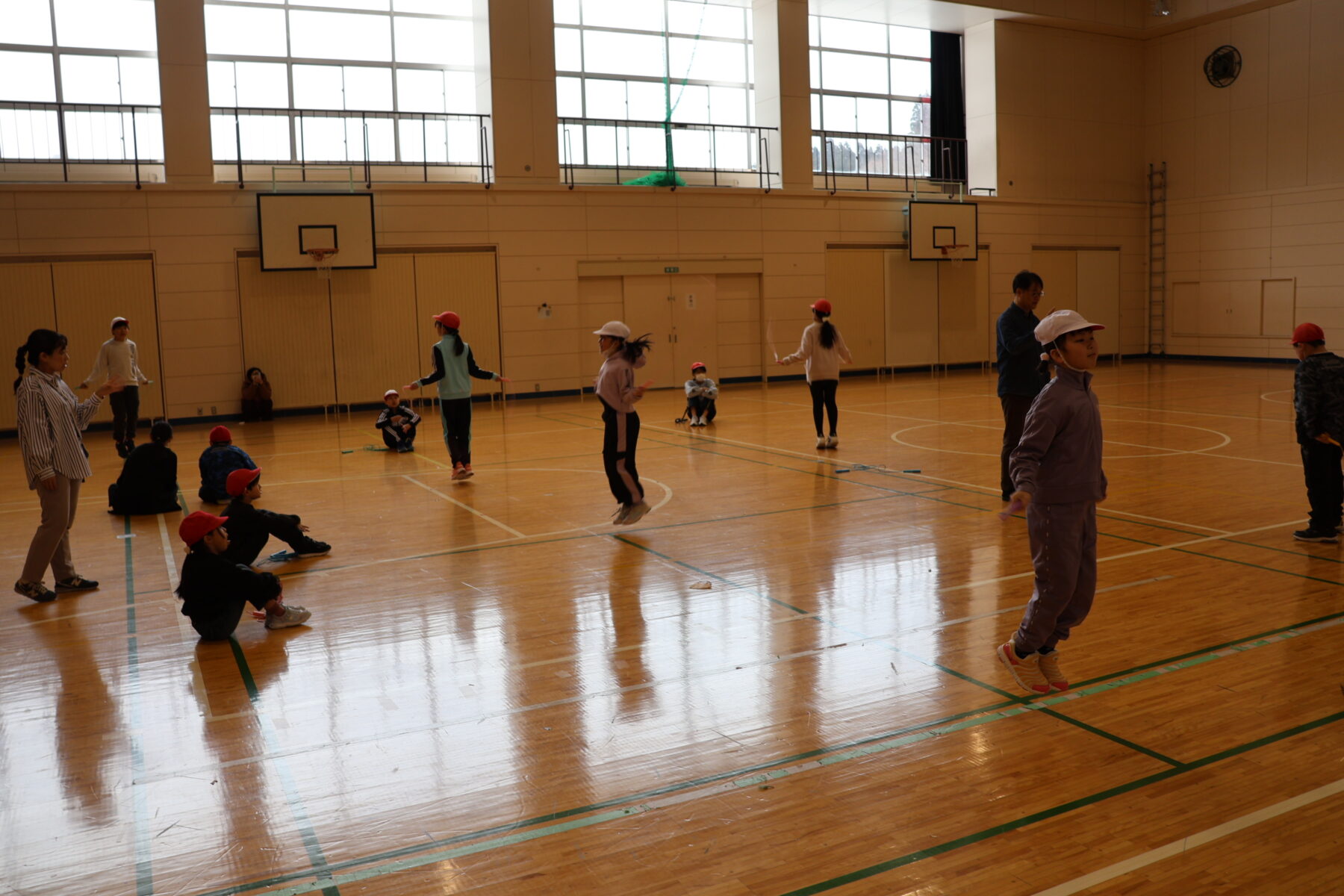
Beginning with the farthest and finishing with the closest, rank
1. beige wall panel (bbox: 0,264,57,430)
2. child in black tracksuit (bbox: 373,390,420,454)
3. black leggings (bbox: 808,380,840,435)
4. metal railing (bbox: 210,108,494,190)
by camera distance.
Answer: metal railing (bbox: 210,108,494,190) → beige wall panel (bbox: 0,264,57,430) → child in black tracksuit (bbox: 373,390,420,454) → black leggings (bbox: 808,380,840,435)

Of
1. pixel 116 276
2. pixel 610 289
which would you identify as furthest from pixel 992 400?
pixel 116 276

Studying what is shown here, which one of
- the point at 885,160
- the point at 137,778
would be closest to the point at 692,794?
the point at 137,778

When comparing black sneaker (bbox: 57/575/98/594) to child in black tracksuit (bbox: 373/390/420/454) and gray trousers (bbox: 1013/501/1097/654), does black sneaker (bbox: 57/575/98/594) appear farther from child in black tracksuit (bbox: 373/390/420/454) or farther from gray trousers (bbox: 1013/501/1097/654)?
child in black tracksuit (bbox: 373/390/420/454)

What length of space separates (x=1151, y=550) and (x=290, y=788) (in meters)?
5.77

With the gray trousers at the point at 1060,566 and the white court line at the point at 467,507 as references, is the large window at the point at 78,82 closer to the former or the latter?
the white court line at the point at 467,507

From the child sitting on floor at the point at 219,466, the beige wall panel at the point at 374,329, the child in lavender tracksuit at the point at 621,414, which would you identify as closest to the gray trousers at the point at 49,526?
the child sitting on floor at the point at 219,466

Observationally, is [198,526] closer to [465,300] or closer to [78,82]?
[465,300]

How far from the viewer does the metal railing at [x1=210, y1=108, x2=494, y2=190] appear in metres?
18.1

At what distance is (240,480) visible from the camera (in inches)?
268

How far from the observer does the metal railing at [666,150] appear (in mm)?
20938

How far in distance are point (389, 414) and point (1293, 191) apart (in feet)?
68.8

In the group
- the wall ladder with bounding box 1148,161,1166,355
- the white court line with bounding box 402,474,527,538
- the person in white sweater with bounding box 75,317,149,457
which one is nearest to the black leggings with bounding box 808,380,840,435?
the white court line with bounding box 402,474,527,538

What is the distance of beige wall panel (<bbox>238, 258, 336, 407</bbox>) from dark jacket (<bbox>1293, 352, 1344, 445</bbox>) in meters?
15.6

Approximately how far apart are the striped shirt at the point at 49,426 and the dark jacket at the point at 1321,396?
786cm
